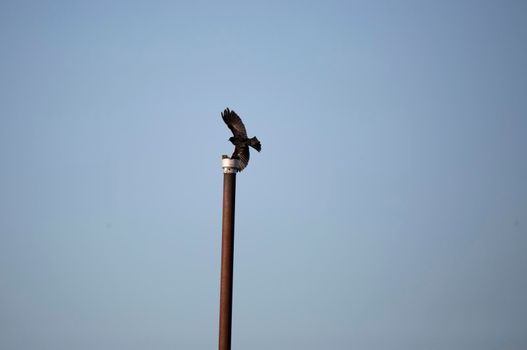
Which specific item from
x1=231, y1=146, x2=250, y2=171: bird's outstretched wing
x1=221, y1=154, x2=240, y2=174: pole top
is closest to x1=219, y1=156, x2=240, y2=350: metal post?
x1=221, y1=154, x2=240, y2=174: pole top

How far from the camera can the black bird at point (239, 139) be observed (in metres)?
30.9

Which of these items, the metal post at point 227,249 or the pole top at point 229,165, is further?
the pole top at point 229,165

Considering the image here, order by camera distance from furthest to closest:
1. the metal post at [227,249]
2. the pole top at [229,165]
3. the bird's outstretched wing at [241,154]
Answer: the bird's outstretched wing at [241,154]
the pole top at [229,165]
the metal post at [227,249]

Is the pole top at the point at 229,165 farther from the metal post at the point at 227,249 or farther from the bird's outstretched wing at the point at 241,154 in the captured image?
the bird's outstretched wing at the point at 241,154

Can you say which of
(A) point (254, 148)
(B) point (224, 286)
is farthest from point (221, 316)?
(A) point (254, 148)

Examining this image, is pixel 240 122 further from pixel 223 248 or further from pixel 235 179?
pixel 223 248

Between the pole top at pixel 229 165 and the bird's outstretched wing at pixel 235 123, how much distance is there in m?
0.79

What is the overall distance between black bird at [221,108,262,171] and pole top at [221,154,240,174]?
188mm

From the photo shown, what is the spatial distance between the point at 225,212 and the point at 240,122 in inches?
109

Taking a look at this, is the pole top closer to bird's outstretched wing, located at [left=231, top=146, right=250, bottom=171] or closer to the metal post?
the metal post

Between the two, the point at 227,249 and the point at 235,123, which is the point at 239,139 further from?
the point at 227,249

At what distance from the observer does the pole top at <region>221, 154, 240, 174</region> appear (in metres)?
30.7

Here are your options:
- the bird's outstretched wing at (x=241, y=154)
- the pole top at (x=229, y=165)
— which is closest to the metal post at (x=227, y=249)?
the pole top at (x=229, y=165)

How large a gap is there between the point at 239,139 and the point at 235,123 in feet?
1.62
